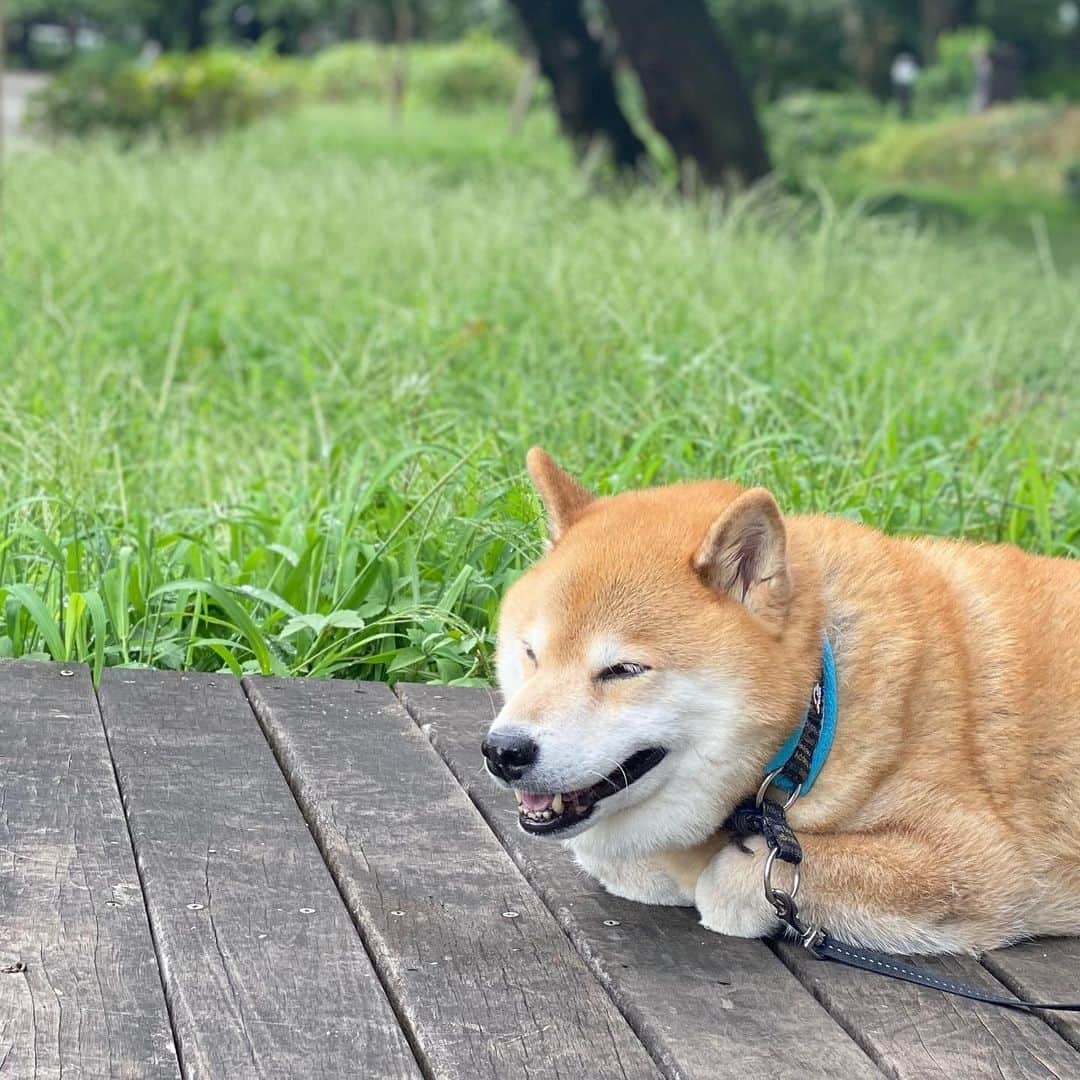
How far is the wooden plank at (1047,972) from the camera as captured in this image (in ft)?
7.36

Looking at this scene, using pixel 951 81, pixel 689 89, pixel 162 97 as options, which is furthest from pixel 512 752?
pixel 951 81

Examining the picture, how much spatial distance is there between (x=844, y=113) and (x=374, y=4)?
1689cm

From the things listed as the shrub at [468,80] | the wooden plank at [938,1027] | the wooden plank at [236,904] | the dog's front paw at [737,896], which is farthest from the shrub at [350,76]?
the wooden plank at [938,1027]

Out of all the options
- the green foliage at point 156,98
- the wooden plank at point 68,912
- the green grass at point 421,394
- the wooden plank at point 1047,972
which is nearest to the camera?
the wooden plank at point 68,912

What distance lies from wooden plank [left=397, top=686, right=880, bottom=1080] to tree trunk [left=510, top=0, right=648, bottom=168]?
12171mm

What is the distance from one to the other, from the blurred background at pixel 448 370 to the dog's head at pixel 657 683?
4.40 feet

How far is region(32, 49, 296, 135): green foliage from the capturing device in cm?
1831

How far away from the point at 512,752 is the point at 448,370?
3.90 metres

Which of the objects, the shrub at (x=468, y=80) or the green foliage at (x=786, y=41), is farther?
the shrub at (x=468, y=80)

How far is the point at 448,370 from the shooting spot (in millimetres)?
6098

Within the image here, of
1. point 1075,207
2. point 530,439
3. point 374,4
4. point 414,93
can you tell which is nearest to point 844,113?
point 1075,207

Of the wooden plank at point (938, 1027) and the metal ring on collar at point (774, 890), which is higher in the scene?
the metal ring on collar at point (774, 890)

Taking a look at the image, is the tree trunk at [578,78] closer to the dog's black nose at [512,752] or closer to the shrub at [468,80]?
the dog's black nose at [512,752]

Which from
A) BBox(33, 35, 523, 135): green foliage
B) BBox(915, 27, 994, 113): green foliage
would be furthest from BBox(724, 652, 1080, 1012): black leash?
BBox(915, 27, 994, 113): green foliage
